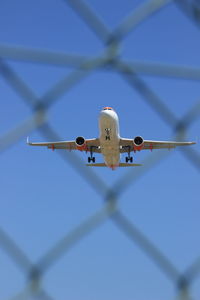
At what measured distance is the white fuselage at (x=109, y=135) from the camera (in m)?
37.2

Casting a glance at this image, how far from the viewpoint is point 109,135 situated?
37.4 m

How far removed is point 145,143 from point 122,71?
1493 inches

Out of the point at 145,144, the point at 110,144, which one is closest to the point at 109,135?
the point at 110,144

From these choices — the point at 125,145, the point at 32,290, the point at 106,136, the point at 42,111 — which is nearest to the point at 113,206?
the point at 42,111

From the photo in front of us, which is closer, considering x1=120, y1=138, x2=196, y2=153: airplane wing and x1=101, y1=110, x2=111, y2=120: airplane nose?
x1=101, y1=110, x2=111, y2=120: airplane nose

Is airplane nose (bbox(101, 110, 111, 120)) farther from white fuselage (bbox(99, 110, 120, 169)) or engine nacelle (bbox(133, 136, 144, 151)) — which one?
engine nacelle (bbox(133, 136, 144, 151))

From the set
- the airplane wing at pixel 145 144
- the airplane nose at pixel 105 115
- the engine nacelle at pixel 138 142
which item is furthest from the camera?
the airplane wing at pixel 145 144

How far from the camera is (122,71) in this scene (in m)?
3.92

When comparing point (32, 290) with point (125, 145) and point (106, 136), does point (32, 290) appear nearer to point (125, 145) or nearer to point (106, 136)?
point (106, 136)

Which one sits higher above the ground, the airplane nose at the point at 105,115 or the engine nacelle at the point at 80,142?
the airplane nose at the point at 105,115

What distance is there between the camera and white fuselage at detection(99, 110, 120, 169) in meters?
37.2

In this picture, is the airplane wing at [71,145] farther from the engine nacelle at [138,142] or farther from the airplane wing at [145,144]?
the engine nacelle at [138,142]

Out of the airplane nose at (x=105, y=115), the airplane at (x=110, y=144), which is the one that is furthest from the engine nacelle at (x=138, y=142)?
the airplane nose at (x=105, y=115)

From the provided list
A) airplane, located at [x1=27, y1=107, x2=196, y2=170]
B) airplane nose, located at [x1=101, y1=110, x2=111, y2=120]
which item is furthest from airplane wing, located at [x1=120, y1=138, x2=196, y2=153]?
airplane nose, located at [x1=101, y1=110, x2=111, y2=120]
